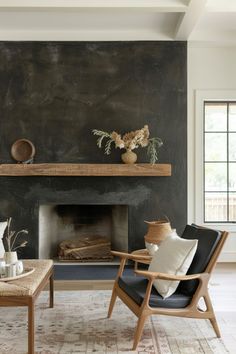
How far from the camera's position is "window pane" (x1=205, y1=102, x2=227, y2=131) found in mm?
6055

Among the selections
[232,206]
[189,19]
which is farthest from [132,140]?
[232,206]

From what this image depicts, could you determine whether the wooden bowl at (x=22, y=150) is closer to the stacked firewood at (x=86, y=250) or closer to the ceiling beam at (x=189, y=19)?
the stacked firewood at (x=86, y=250)

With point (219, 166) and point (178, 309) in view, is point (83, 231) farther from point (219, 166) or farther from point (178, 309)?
point (178, 309)

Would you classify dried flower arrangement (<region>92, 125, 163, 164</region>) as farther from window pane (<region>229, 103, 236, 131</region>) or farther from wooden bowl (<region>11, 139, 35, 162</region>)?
window pane (<region>229, 103, 236, 131</region>)

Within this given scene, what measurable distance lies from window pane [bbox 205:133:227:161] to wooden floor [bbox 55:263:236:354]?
151 cm

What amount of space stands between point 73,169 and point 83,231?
1.26 meters

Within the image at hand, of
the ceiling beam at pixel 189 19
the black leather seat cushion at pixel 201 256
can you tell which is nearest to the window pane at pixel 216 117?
the ceiling beam at pixel 189 19

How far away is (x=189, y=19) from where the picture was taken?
15.3 feet

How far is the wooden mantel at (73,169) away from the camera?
521 cm

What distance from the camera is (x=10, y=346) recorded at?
310 centimetres

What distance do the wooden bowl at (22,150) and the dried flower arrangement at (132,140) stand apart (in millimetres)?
827

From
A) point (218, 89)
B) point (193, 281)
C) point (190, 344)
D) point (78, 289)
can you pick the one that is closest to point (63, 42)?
point (218, 89)

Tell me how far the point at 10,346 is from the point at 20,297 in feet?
1.45

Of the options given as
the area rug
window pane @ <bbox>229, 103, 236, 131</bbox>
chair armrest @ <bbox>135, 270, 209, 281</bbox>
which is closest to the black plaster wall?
window pane @ <bbox>229, 103, 236, 131</bbox>
